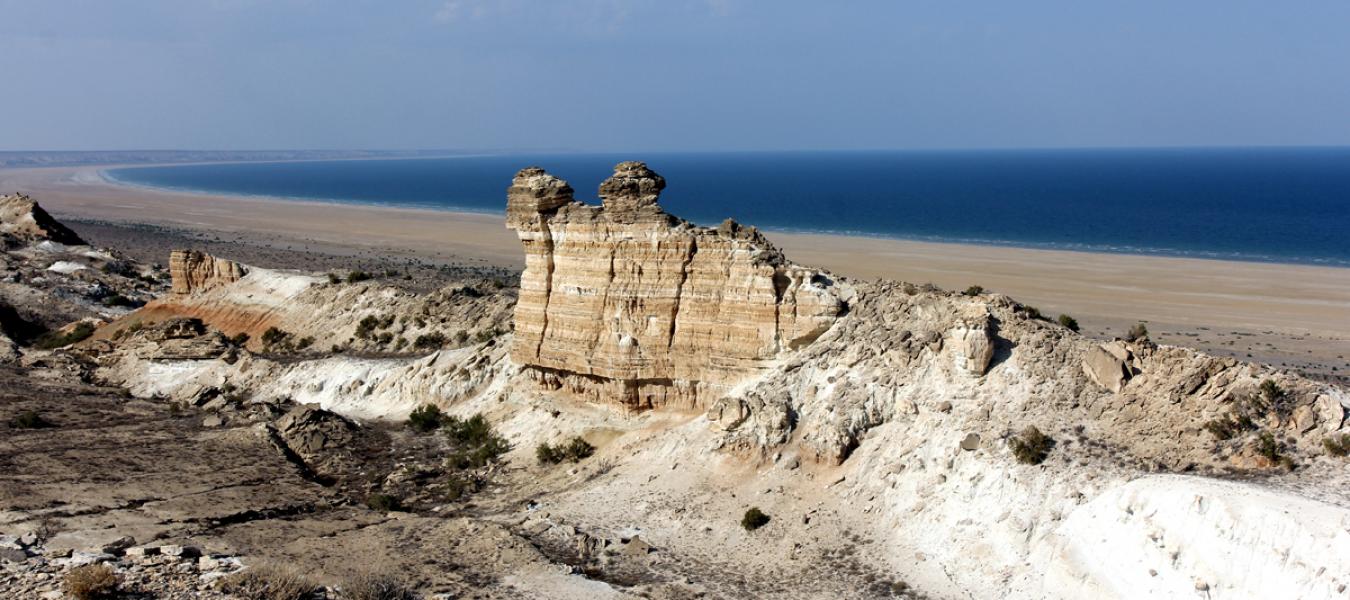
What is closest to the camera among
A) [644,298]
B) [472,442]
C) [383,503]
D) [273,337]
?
[383,503]

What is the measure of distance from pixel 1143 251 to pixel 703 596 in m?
76.7

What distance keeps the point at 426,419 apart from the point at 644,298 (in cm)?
839

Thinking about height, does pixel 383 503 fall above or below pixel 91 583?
below

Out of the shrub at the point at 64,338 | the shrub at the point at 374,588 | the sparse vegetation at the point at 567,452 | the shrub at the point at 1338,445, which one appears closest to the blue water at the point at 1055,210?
the shrub at the point at 1338,445

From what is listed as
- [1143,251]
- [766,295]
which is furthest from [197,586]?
[1143,251]

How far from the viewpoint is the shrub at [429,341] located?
114 feet

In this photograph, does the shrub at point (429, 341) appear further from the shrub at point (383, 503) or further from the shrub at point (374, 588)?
the shrub at point (374, 588)

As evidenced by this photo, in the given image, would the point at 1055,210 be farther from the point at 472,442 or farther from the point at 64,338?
the point at 472,442

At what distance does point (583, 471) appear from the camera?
23.3 metres

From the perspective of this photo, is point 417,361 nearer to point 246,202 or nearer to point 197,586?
point 197,586

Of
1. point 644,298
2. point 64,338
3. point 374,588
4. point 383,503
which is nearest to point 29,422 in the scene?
point 383,503

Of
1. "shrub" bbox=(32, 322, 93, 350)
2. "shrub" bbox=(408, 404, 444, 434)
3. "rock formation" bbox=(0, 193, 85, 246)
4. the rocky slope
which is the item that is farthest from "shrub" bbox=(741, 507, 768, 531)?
"rock formation" bbox=(0, 193, 85, 246)

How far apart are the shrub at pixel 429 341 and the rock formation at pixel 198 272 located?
562 inches

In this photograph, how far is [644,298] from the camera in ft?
A: 81.0
